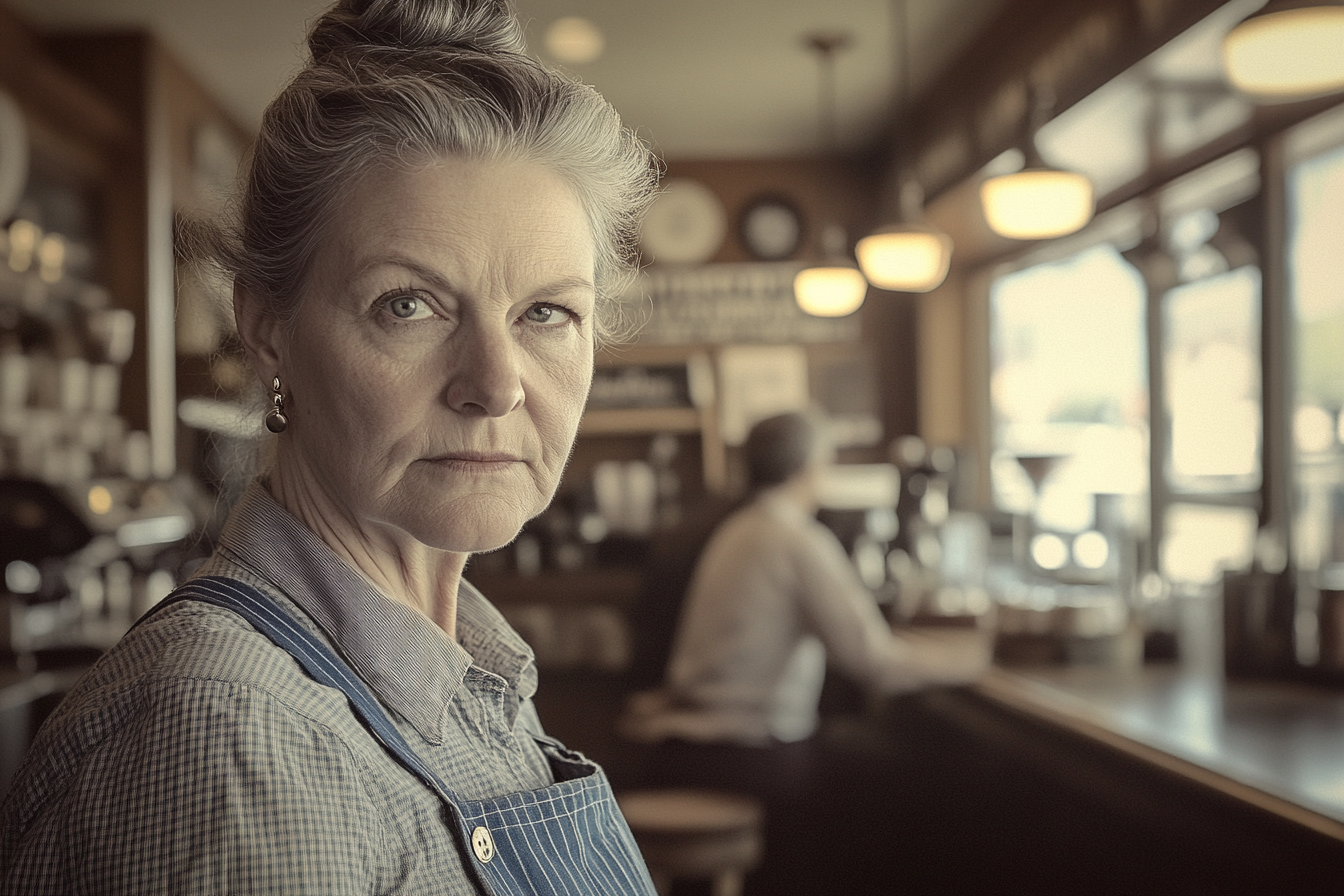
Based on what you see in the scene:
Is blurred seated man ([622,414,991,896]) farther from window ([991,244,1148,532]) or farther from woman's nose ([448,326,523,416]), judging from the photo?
woman's nose ([448,326,523,416])

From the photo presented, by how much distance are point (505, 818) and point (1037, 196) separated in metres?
2.72

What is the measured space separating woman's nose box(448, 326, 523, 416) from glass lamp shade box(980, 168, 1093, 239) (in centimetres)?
259

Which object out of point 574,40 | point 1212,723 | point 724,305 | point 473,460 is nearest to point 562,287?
Result: point 473,460

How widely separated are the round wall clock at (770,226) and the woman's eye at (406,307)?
20.2 ft

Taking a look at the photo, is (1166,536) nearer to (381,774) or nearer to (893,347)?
(893,347)

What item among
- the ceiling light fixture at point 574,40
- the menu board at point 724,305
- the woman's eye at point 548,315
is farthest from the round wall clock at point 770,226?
the woman's eye at point 548,315

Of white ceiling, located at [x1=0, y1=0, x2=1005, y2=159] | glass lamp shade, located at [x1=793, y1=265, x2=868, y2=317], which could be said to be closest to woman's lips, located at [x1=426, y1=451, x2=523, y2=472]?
white ceiling, located at [x1=0, y1=0, x2=1005, y2=159]

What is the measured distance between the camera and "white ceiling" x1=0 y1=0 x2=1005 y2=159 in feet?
14.8

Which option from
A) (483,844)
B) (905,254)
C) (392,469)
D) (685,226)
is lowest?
(483,844)

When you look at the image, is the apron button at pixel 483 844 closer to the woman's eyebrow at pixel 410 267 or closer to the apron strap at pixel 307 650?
the apron strap at pixel 307 650

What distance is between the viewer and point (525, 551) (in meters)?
5.68

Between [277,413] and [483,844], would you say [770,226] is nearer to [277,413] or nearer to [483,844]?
[277,413]

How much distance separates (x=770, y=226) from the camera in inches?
268

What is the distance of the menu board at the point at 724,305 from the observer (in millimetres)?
6605
